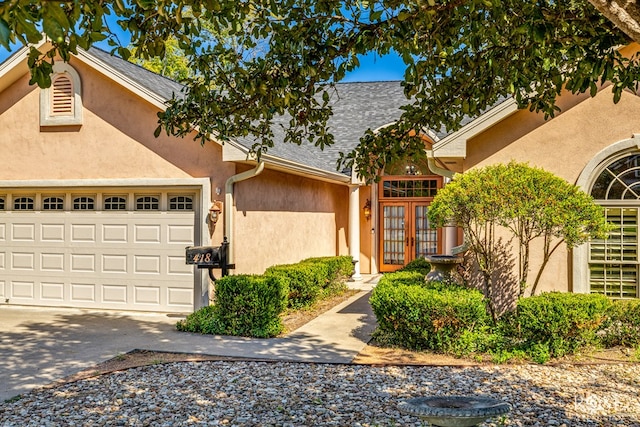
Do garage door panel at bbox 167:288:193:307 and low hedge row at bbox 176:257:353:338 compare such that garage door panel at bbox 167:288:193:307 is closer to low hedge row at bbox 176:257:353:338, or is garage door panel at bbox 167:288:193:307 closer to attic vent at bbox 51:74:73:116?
low hedge row at bbox 176:257:353:338

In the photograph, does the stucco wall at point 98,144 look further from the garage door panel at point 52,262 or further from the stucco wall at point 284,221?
the garage door panel at point 52,262

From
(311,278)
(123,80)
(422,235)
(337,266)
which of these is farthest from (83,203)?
(422,235)

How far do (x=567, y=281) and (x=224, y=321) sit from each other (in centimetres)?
549

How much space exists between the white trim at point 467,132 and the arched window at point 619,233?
1.82 metres

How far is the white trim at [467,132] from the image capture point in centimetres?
960

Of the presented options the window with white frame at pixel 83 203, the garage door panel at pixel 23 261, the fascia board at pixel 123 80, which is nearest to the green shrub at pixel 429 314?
the fascia board at pixel 123 80

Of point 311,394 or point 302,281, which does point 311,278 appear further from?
point 311,394

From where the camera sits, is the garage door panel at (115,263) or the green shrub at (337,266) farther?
the green shrub at (337,266)

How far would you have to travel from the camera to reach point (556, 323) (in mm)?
7840

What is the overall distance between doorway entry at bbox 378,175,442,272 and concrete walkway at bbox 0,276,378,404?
6.78 metres

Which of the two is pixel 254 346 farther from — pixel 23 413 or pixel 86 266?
pixel 86 266

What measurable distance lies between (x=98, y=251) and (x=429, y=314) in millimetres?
7053

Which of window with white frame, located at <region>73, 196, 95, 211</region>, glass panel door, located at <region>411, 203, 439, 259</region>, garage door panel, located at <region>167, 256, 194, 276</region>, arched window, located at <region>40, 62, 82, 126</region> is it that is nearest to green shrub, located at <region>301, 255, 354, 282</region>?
glass panel door, located at <region>411, 203, 439, 259</region>

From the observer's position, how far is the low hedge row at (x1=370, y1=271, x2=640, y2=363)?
7.92m
